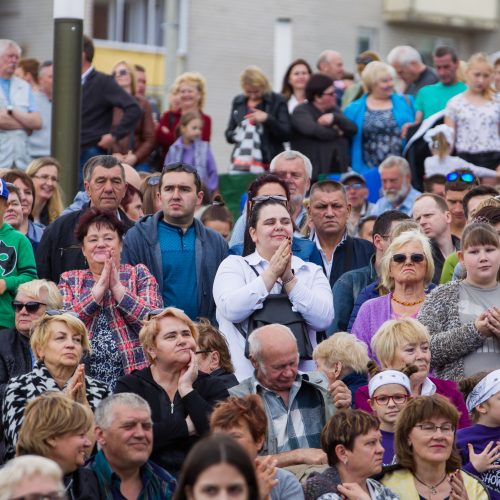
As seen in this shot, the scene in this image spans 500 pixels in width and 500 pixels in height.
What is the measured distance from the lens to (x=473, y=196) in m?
12.9

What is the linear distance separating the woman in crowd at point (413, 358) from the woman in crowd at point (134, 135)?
22.5 ft

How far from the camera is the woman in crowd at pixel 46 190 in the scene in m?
13.2


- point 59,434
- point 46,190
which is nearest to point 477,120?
point 46,190

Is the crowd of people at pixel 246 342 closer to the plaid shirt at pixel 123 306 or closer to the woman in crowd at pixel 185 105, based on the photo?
the plaid shirt at pixel 123 306

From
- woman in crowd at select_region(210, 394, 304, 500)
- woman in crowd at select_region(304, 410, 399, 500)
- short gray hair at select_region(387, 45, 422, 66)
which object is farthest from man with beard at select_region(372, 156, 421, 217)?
woman in crowd at select_region(210, 394, 304, 500)

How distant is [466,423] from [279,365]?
53.7 inches

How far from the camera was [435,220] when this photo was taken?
41.2 feet

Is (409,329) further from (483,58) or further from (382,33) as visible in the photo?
(382,33)

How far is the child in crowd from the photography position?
10742 mm

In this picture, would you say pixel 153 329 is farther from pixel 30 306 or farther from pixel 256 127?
pixel 256 127

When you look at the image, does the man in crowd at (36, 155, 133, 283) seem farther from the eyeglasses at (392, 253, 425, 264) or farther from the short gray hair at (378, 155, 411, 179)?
the short gray hair at (378, 155, 411, 179)

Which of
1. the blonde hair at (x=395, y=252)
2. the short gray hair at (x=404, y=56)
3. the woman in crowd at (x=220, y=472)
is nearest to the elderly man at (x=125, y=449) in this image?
the woman in crowd at (x=220, y=472)

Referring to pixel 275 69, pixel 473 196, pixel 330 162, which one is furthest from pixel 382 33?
pixel 473 196

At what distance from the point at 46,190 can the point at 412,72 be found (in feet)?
23.2
